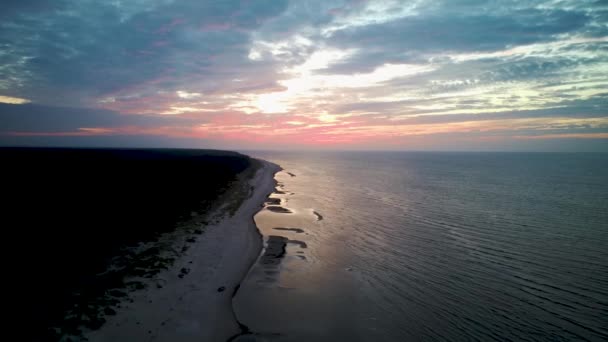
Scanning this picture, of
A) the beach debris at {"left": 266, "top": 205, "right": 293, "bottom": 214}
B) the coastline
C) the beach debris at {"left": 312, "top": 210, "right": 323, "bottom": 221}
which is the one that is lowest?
the beach debris at {"left": 312, "top": 210, "right": 323, "bottom": 221}

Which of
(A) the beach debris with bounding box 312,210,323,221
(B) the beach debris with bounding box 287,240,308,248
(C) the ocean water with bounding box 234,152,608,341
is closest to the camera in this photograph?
(C) the ocean water with bounding box 234,152,608,341

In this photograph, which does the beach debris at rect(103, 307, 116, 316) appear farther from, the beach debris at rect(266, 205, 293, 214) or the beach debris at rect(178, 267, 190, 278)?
the beach debris at rect(266, 205, 293, 214)

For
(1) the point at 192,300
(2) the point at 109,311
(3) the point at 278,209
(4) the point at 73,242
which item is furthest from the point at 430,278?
(3) the point at 278,209

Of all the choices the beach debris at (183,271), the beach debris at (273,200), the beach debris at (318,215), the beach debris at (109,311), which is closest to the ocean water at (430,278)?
the beach debris at (318,215)

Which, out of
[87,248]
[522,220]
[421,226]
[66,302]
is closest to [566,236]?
[522,220]

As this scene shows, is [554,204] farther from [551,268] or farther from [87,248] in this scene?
[87,248]

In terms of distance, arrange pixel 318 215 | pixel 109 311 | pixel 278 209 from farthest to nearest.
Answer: pixel 278 209, pixel 318 215, pixel 109 311

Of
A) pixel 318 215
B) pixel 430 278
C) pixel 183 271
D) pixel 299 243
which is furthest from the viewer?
pixel 318 215

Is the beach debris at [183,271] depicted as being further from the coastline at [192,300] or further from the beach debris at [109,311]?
the beach debris at [109,311]

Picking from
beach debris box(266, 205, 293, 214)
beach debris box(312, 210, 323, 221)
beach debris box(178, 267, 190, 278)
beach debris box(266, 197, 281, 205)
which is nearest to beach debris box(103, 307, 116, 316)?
beach debris box(178, 267, 190, 278)

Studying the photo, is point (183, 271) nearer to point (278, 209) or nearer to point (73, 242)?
point (73, 242)
